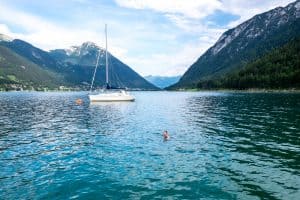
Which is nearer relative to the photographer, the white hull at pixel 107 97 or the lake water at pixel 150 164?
the lake water at pixel 150 164

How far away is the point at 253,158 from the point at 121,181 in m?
13.1

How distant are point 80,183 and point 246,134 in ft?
86.2

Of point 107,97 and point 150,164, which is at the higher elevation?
point 107,97

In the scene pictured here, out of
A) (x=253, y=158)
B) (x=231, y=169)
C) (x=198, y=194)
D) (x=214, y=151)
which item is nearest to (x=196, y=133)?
(x=214, y=151)

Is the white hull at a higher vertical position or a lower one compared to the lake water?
higher

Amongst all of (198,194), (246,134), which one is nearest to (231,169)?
(198,194)

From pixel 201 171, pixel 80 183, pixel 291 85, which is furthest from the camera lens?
pixel 291 85

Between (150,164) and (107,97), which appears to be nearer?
(150,164)

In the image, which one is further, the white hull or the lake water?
the white hull

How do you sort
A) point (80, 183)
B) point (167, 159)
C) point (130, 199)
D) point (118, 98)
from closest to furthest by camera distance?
point (130, 199) < point (80, 183) < point (167, 159) < point (118, 98)

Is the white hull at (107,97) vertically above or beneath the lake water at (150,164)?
above

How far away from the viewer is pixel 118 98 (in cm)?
11069

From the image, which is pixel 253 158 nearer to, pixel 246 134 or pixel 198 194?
pixel 198 194

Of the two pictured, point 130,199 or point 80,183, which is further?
point 80,183
